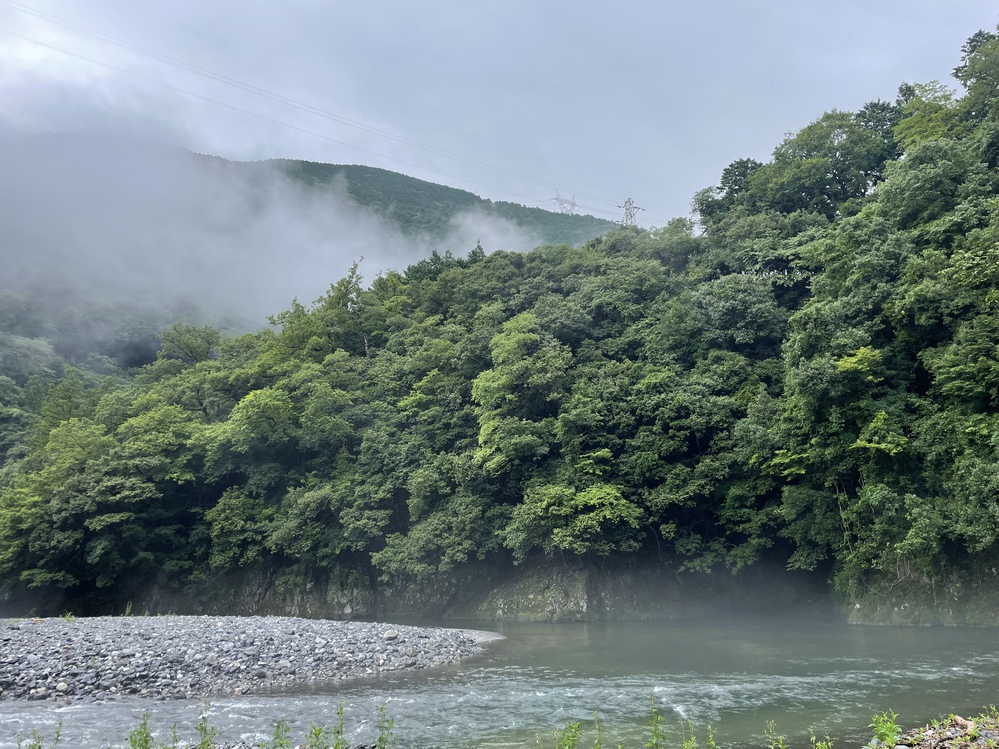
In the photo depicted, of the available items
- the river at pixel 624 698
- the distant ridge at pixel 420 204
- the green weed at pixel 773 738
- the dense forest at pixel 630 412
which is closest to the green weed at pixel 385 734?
the river at pixel 624 698

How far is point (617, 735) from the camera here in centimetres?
1173

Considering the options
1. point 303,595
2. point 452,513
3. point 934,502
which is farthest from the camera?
point 303,595

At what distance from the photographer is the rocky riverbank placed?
15.3 meters

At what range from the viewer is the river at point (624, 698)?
12.0 meters

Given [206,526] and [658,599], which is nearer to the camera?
[658,599]

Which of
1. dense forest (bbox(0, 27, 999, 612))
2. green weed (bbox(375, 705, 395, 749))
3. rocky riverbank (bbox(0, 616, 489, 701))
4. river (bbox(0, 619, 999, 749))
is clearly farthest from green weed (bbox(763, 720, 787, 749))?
dense forest (bbox(0, 27, 999, 612))

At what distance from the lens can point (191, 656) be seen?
1706 centimetres

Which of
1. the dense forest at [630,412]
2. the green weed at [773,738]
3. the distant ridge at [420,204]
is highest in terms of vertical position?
the distant ridge at [420,204]

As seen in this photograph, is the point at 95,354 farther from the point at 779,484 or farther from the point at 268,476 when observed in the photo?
the point at 779,484

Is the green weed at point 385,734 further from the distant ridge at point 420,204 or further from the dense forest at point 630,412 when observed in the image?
the distant ridge at point 420,204

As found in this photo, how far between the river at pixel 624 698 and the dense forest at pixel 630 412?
22.8ft

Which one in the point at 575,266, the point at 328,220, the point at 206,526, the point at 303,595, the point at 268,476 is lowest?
the point at 303,595

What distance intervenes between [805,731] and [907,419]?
16814 mm

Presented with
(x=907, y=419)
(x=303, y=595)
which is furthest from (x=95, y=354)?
(x=907, y=419)
